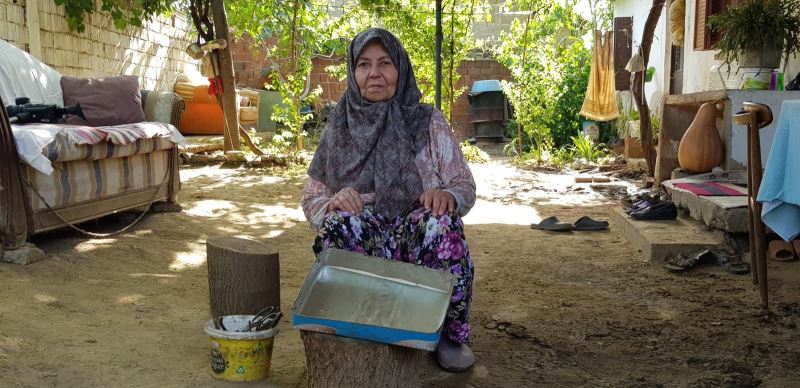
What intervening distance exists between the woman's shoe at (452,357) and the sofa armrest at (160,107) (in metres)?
3.81

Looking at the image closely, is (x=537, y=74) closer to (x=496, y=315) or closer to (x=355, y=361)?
(x=496, y=315)

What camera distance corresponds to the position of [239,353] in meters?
2.41

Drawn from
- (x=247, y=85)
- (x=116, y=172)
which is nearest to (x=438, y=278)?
(x=116, y=172)

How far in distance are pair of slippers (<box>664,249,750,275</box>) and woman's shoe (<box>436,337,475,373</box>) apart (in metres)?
1.97

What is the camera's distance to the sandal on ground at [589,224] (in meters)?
5.49

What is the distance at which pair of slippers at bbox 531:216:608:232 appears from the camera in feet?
17.9

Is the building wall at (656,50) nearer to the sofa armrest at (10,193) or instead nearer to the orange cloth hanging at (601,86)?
the orange cloth hanging at (601,86)

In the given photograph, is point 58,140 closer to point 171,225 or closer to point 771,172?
point 171,225

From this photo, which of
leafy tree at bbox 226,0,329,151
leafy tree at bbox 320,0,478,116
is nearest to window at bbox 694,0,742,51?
leafy tree at bbox 320,0,478,116

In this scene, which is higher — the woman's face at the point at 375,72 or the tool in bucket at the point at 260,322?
the woman's face at the point at 375,72

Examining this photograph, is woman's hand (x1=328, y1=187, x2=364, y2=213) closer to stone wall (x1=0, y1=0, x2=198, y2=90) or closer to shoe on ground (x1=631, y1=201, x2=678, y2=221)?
shoe on ground (x1=631, y1=201, x2=678, y2=221)

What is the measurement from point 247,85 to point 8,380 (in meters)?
12.2

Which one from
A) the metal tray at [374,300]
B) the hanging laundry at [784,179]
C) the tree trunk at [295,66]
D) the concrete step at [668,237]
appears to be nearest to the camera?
the metal tray at [374,300]

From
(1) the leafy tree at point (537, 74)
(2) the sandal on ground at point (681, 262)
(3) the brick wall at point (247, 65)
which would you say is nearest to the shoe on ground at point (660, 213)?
(2) the sandal on ground at point (681, 262)
